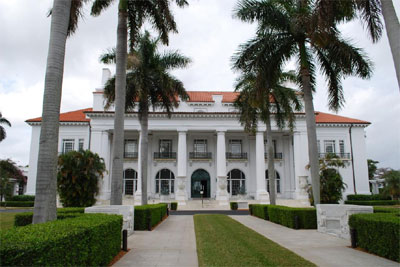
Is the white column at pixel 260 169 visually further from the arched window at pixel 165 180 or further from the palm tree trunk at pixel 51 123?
the palm tree trunk at pixel 51 123

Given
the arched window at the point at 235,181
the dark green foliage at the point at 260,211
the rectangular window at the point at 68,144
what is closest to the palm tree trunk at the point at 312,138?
the dark green foliage at the point at 260,211

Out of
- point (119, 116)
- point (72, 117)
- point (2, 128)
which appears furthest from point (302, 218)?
point (2, 128)

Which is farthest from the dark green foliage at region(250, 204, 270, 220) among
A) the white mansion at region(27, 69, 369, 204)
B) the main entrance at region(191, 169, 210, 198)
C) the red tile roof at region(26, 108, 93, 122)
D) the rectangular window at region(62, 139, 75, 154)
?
→ the rectangular window at region(62, 139, 75, 154)

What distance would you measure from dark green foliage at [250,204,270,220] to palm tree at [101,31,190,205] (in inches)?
300

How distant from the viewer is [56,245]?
15.0 feet

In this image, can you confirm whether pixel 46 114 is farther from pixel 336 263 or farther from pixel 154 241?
pixel 336 263

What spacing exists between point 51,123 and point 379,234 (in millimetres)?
8690

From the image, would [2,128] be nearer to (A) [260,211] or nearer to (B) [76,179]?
(B) [76,179]

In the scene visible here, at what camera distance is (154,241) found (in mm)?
10773

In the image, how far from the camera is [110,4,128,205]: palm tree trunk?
12945 millimetres

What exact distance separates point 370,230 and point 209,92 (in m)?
35.4

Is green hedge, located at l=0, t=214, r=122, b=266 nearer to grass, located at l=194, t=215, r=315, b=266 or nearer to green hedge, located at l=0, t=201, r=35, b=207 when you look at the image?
grass, located at l=194, t=215, r=315, b=266

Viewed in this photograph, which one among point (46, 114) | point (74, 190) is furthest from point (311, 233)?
point (74, 190)

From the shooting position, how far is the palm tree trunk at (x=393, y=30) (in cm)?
859
